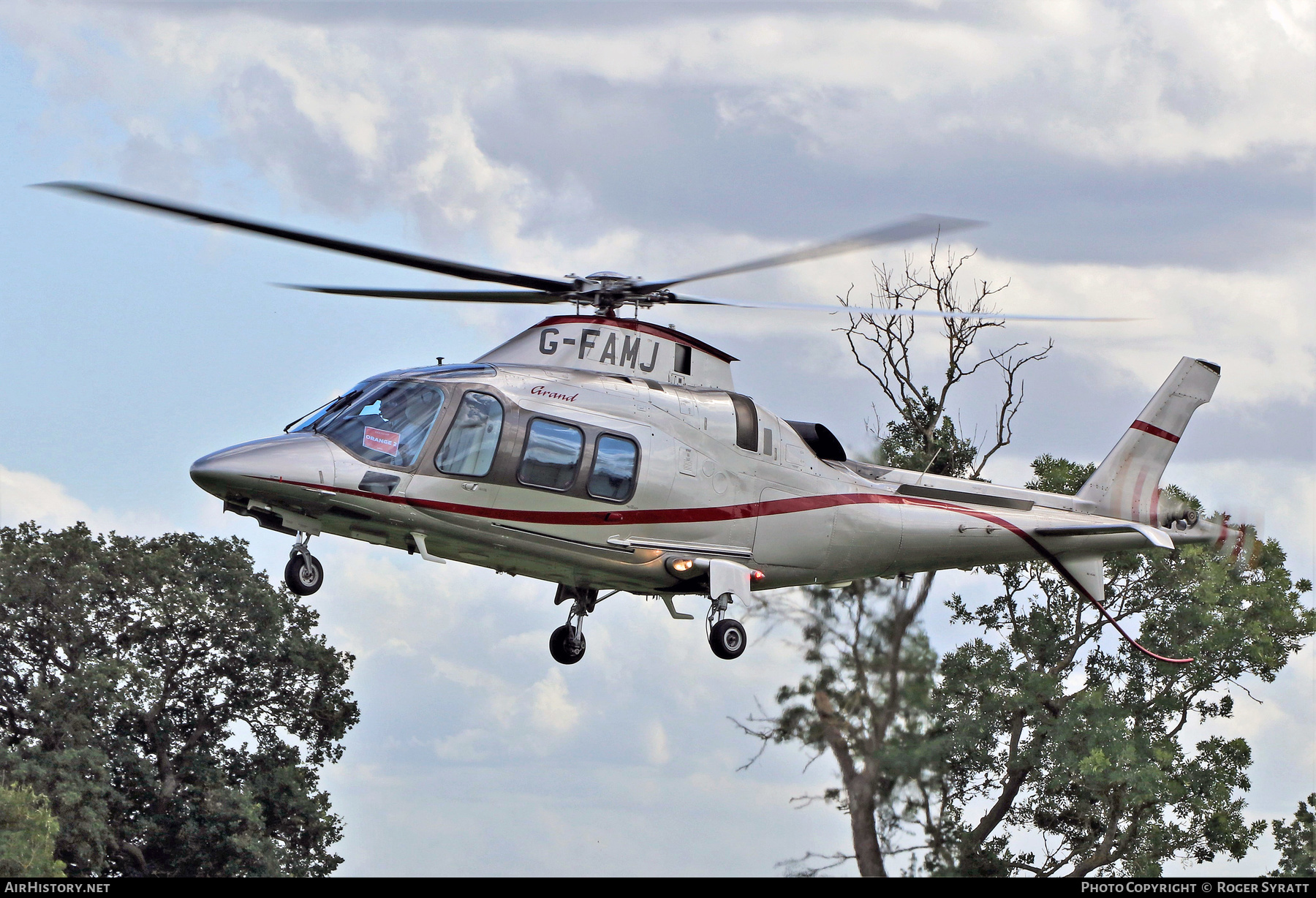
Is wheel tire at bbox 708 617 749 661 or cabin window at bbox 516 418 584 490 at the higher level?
cabin window at bbox 516 418 584 490

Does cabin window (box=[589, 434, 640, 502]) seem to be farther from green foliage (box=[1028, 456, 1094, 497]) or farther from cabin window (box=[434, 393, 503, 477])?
green foliage (box=[1028, 456, 1094, 497])

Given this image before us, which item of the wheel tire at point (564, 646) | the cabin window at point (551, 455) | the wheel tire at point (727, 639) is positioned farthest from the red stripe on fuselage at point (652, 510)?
the wheel tire at point (564, 646)

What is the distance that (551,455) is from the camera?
55.6 feet

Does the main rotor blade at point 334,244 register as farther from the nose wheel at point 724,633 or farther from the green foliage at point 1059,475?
the green foliage at point 1059,475

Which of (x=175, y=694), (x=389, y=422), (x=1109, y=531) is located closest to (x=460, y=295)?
(x=389, y=422)

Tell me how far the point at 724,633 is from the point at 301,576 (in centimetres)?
491

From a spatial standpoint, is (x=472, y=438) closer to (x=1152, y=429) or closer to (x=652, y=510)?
(x=652, y=510)

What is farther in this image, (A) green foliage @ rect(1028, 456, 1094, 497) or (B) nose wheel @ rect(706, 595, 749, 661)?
(A) green foliage @ rect(1028, 456, 1094, 497)

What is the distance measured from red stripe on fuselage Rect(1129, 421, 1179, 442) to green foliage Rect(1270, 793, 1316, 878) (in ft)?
37.4

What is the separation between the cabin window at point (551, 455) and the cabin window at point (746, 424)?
232cm

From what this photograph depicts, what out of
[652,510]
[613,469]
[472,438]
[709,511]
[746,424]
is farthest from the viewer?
[746,424]

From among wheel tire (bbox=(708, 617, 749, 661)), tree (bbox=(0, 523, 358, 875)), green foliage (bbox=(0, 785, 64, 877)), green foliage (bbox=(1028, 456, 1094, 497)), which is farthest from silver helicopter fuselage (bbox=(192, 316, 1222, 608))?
tree (bbox=(0, 523, 358, 875))

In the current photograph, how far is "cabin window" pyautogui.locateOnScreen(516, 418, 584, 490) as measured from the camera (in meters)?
16.8

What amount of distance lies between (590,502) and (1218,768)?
18469 millimetres
